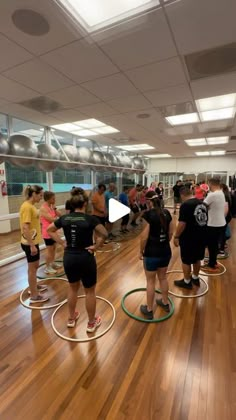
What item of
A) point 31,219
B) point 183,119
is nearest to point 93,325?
point 31,219

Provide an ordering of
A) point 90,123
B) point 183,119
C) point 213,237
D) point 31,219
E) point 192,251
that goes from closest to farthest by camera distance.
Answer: point 31,219 < point 192,251 < point 213,237 < point 183,119 < point 90,123

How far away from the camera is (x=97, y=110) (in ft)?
13.1

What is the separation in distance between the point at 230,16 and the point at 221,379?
300 centimetres

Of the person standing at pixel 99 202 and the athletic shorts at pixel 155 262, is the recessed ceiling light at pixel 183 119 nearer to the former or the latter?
the person standing at pixel 99 202

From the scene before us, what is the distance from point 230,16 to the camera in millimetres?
1720

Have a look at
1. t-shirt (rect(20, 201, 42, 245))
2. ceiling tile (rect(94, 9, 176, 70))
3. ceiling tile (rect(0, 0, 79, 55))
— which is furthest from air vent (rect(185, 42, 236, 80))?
t-shirt (rect(20, 201, 42, 245))

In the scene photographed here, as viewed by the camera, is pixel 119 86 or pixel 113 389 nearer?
pixel 113 389

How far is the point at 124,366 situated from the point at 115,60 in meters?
3.09

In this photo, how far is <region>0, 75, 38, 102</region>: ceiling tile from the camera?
285cm

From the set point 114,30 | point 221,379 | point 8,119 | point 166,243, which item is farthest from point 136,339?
point 8,119

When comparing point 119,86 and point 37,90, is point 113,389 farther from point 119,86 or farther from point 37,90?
point 37,90

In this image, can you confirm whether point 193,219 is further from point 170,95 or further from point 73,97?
point 73,97

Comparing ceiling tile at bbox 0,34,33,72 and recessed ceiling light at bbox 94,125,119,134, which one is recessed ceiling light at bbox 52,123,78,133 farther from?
ceiling tile at bbox 0,34,33,72

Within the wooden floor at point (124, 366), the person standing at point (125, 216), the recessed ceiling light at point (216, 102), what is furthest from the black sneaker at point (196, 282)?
the person standing at point (125, 216)
